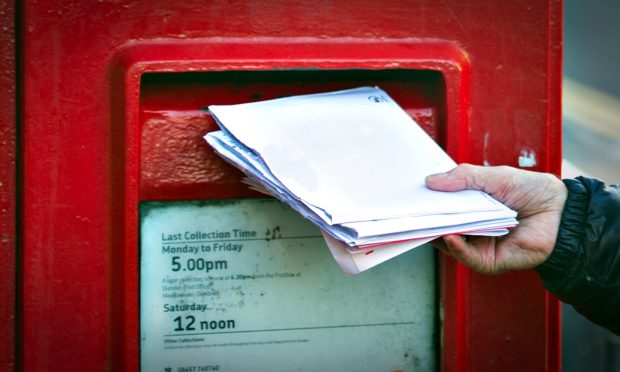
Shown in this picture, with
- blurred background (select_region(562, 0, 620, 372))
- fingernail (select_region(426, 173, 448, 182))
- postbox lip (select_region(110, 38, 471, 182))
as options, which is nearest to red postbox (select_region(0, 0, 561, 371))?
postbox lip (select_region(110, 38, 471, 182))

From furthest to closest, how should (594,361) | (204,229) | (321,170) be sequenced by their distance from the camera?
1. (594,361)
2. (204,229)
3. (321,170)

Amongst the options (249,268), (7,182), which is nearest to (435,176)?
(249,268)

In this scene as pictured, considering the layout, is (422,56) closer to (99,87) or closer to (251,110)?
(251,110)

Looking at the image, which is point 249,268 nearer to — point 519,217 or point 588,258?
point 519,217

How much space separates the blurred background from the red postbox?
3202 mm

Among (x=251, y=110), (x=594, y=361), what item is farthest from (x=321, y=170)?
(x=594, y=361)

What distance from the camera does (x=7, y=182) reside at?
Result: 1.11 m

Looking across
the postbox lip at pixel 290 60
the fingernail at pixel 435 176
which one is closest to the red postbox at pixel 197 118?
the postbox lip at pixel 290 60

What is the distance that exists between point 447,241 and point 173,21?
0.64 metres

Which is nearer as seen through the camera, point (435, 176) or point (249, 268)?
point (435, 176)

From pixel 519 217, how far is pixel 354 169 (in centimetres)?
40

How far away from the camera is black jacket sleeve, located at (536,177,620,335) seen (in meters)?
1.20

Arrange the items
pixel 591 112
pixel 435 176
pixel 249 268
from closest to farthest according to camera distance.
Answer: pixel 435 176 → pixel 249 268 → pixel 591 112

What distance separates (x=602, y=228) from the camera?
1217 mm
